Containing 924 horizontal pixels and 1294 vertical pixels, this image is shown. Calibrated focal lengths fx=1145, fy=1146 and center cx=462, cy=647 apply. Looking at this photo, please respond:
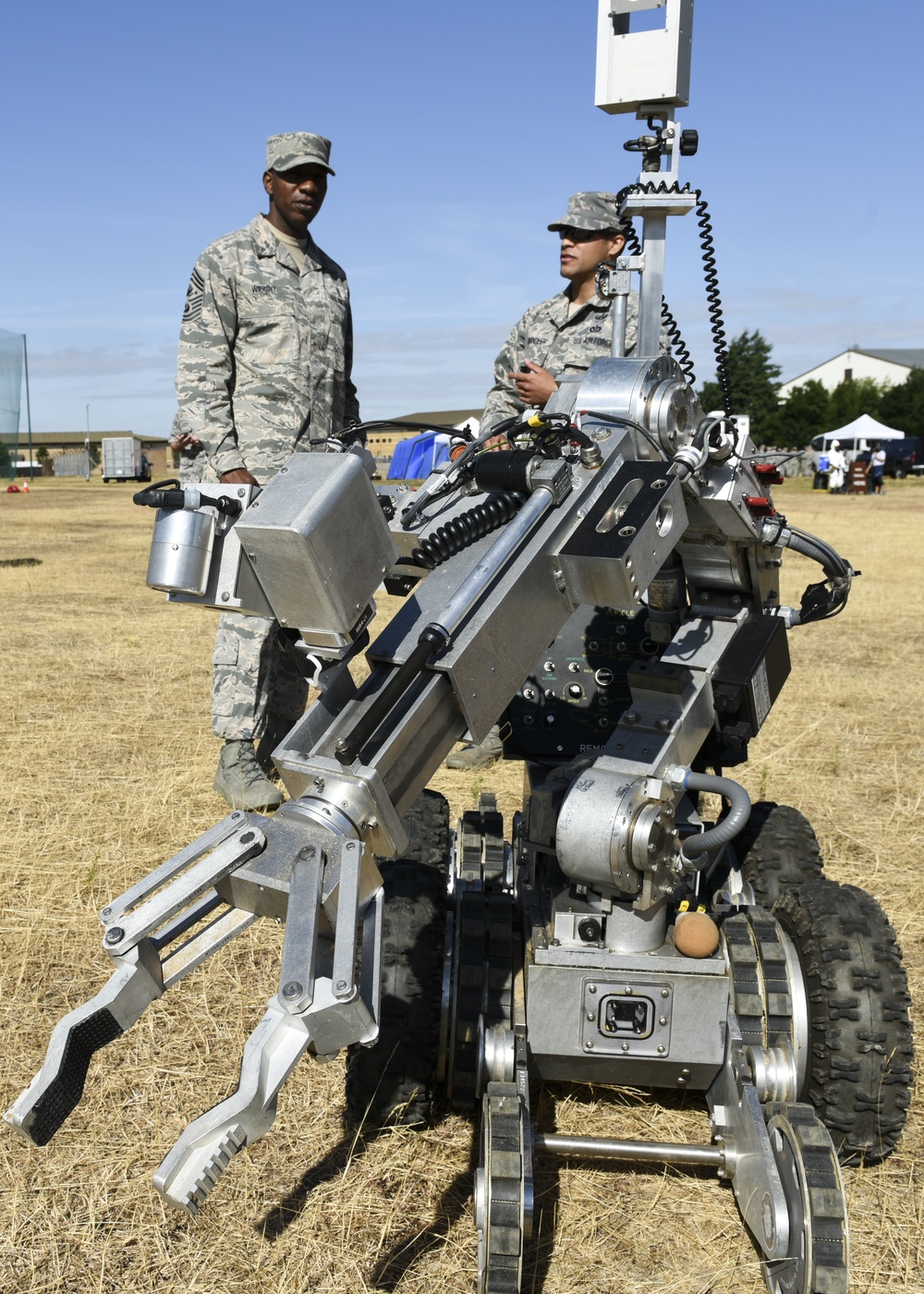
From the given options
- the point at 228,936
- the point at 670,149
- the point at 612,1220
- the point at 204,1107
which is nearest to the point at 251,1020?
the point at 204,1107

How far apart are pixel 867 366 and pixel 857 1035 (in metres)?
99.8

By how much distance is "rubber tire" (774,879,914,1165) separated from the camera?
273 centimetres

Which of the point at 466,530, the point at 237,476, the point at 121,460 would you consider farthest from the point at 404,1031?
the point at 121,460

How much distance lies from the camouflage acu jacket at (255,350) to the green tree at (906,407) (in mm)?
66951

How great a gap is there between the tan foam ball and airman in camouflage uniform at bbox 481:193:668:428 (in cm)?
254

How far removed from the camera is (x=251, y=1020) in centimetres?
362

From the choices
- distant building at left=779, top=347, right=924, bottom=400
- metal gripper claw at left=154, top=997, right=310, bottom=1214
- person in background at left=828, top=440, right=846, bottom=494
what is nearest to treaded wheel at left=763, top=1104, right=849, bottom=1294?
metal gripper claw at left=154, top=997, right=310, bottom=1214

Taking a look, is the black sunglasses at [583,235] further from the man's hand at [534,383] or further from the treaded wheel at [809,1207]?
the treaded wheel at [809,1207]

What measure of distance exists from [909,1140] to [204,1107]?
1.92 meters

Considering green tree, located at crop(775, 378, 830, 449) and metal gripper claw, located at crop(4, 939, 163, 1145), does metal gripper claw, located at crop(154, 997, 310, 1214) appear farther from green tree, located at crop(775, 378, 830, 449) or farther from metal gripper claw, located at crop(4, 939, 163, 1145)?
green tree, located at crop(775, 378, 830, 449)

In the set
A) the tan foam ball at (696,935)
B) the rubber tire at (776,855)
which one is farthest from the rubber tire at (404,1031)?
the rubber tire at (776,855)

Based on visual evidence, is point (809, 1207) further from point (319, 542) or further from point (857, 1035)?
point (319, 542)

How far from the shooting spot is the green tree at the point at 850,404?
68600mm

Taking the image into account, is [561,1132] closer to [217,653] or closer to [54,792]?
[217,653]
